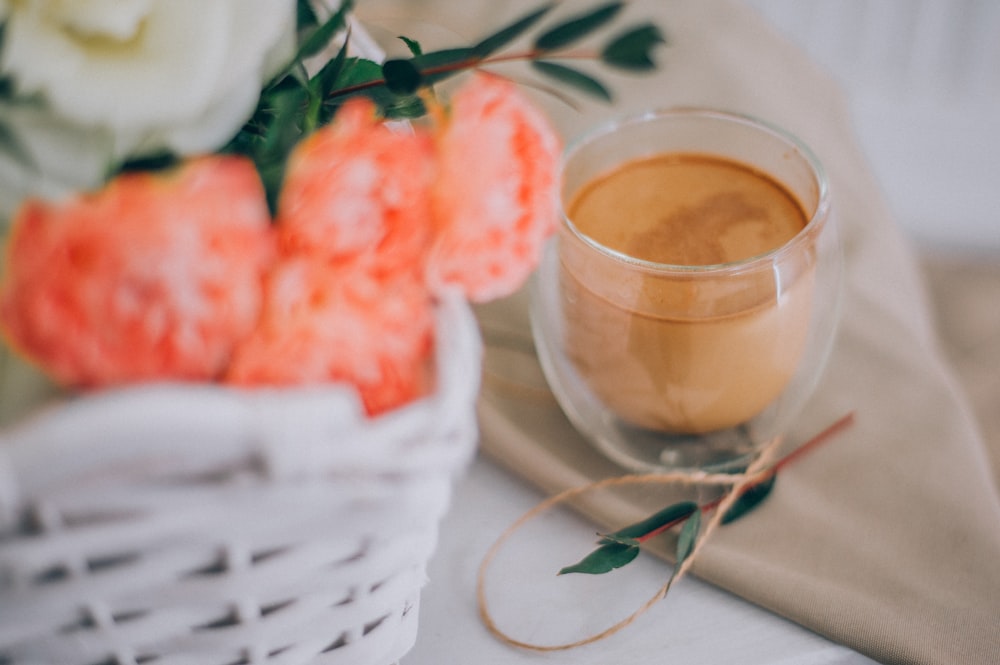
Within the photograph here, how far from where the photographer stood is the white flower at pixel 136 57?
8.2 inches

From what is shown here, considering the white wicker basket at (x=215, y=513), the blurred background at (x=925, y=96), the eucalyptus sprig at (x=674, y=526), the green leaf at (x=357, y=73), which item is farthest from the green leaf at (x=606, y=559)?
the blurred background at (x=925, y=96)

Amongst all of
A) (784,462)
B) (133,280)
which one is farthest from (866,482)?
(133,280)

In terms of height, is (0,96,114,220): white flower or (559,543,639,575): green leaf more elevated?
(0,96,114,220): white flower

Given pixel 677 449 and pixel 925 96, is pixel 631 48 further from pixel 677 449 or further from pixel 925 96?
pixel 925 96

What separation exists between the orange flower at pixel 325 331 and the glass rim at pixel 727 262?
0.16 metres

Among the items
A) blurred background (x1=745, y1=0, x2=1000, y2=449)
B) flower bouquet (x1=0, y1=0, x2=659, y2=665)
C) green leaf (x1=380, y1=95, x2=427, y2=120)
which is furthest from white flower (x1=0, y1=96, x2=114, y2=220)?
blurred background (x1=745, y1=0, x2=1000, y2=449)

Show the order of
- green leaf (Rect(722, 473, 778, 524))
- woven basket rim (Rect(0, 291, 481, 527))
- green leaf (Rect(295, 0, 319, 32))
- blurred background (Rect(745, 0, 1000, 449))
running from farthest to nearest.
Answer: blurred background (Rect(745, 0, 1000, 449)) → green leaf (Rect(722, 473, 778, 524)) → green leaf (Rect(295, 0, 319, 32)) → woven basket rim (Rect(0, 291, 481, 527))

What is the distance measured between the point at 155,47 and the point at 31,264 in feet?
0.22

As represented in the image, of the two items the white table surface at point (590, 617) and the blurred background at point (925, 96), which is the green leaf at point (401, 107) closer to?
the white table surface at point (590, 617)

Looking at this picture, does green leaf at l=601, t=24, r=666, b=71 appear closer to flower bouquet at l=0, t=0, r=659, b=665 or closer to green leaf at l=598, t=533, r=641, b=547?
flower bouquet at l=0, t=0, r=659, b=665

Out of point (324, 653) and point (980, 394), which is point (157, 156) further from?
point (980, 394)

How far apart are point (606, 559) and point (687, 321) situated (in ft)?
0.36

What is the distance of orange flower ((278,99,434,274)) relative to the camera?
0.68 feet

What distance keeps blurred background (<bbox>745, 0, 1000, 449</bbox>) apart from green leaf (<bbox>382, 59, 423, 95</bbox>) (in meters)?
0.85
